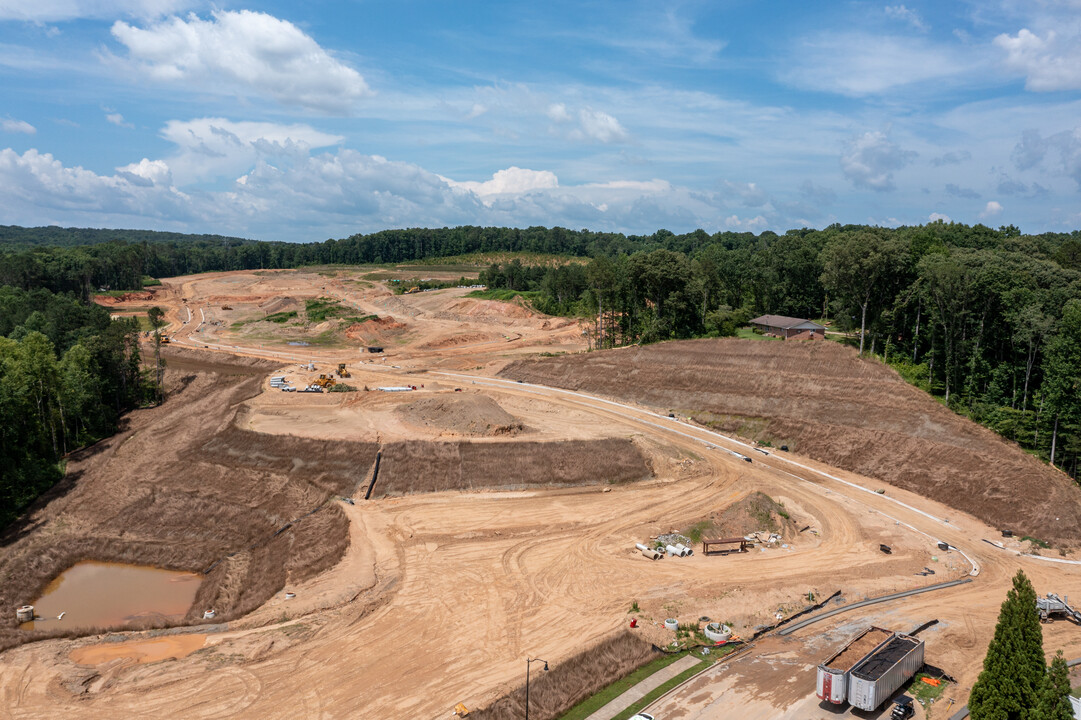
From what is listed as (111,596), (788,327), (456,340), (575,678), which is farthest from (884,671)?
(456,340)

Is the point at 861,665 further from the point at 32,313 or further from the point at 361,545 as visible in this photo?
the point at 32,313

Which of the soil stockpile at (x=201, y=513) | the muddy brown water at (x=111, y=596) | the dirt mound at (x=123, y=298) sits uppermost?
the dirt mound at (x=123, y=298)

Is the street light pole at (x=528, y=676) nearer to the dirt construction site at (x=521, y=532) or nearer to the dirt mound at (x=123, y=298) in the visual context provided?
the dirt construction site at (x=521, y=532)

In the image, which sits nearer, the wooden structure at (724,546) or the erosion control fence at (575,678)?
the erosion control fence at (575,678)

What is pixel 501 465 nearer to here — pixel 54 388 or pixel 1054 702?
pixel 1054 702

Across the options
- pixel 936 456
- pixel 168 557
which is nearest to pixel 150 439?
pixel 168 557

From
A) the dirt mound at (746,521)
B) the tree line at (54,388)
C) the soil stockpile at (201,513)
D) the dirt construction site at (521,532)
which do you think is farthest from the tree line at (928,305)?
the tree line at (54,388)
